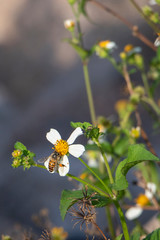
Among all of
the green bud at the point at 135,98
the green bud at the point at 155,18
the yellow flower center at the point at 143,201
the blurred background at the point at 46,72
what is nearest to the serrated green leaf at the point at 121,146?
the green bud at the point at 135,98

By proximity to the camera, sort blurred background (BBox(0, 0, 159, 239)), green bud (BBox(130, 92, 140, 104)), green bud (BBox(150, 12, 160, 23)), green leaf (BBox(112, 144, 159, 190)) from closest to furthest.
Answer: green leaf (BBox(112, 144, 159, 190)) < green bud (BBox(150, 12, 160, 23)) < green bud (BBox(130, 92, 140, 104)) < blurred background (BBox(0, 0, 159, 239))

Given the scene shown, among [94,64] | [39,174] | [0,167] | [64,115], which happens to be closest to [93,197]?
[39,174]

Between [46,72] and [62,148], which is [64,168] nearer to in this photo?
[62,148]

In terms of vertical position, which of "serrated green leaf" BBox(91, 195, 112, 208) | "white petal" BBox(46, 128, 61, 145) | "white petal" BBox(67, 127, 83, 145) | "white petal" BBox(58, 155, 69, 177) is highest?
"white petal" BBox(46, 128, 61, 145)

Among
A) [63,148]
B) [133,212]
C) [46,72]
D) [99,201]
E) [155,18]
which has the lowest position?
[133,212]

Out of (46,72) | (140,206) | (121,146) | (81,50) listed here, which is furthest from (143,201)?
(46,72)

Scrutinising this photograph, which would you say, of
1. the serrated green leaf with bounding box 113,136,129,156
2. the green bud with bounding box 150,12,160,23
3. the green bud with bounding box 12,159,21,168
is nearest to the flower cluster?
the green bud with bounding box 12,159,21,168

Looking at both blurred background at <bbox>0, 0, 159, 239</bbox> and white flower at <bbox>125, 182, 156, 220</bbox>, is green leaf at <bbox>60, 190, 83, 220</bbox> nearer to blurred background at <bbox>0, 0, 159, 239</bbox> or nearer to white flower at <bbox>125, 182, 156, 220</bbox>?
white flower at <bbox>125, 182, 156, 220</bbox>
